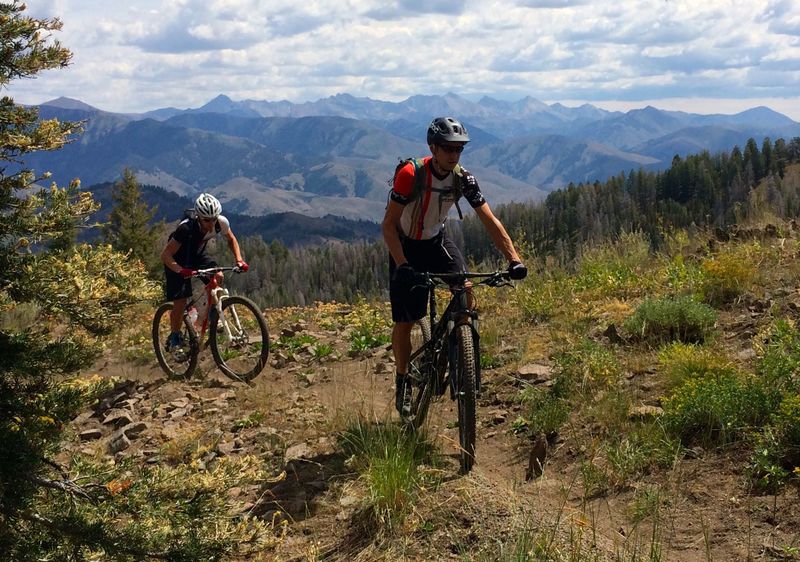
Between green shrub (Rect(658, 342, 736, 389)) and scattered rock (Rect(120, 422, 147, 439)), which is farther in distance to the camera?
scattered rock (Rect(120, 422, 147, 439))

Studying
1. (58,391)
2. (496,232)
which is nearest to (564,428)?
(496,232)

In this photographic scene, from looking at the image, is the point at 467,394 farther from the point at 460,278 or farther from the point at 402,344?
the point at 402,344

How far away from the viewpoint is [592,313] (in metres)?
9.70

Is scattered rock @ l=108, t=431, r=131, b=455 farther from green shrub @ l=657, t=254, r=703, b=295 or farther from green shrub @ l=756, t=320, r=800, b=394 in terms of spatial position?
green shrub @ l=657, t=254, r=703, b=295

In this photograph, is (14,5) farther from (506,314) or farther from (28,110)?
(506,314)

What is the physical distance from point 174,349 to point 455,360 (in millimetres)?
6461

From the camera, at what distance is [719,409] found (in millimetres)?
5648

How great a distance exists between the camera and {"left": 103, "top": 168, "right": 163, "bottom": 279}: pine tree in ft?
174

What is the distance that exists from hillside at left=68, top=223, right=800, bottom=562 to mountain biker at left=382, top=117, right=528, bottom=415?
1.05 metres

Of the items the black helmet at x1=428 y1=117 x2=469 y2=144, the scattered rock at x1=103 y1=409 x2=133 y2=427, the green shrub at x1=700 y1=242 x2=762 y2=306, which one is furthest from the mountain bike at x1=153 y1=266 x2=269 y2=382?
the green shrub at x1=700 y1=242 x2=762 y2=306

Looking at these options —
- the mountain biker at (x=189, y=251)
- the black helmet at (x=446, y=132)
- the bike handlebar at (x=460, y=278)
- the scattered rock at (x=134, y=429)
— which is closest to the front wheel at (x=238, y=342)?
the mountain biker at (x=189, y=251)

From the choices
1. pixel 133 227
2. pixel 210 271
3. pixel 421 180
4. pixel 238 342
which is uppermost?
pixel 421 180

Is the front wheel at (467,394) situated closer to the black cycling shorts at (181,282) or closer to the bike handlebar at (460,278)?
the bike handlebar at (460,278)

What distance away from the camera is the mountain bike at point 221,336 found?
1027 cm
